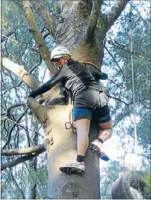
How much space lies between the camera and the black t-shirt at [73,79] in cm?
238

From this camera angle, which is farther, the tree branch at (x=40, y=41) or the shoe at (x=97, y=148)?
the tree branch at (x=40, y=41)

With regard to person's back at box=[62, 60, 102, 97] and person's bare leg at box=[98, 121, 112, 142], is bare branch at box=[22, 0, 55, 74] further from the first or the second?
person's bare leg at box=[98, 121, 112, 142]

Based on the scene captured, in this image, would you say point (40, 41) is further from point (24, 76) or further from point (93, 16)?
point (93, 16)

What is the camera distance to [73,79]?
241cm

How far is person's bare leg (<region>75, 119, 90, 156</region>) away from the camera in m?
2.16

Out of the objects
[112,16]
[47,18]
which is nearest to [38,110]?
[47,18]

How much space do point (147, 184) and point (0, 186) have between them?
329cm

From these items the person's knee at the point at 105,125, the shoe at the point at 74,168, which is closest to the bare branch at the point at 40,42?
the person's knee at the point at 105,125

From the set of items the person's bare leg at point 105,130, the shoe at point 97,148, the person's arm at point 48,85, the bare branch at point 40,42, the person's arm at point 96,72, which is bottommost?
the shoe at point 97,148

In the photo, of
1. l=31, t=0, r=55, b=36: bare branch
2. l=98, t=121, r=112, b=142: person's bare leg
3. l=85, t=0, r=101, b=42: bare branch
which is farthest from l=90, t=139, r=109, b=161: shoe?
l=31, t=0, r=55, b=36: bare branch

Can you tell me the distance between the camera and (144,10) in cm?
472

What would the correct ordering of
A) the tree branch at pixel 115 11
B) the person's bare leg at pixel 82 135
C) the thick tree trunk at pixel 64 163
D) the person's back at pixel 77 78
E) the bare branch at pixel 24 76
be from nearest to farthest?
the thick tree trunk at pixel 64 163, the person's bare leg at pixel 82 135, the person's back at pixel 77 78, the bare branch at pixel 24 76, the tree branch at pixel 115 11

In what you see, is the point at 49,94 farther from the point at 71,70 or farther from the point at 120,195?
the point at 120,195

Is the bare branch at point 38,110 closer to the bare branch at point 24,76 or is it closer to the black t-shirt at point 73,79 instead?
the black t-shirt at point 73,79
